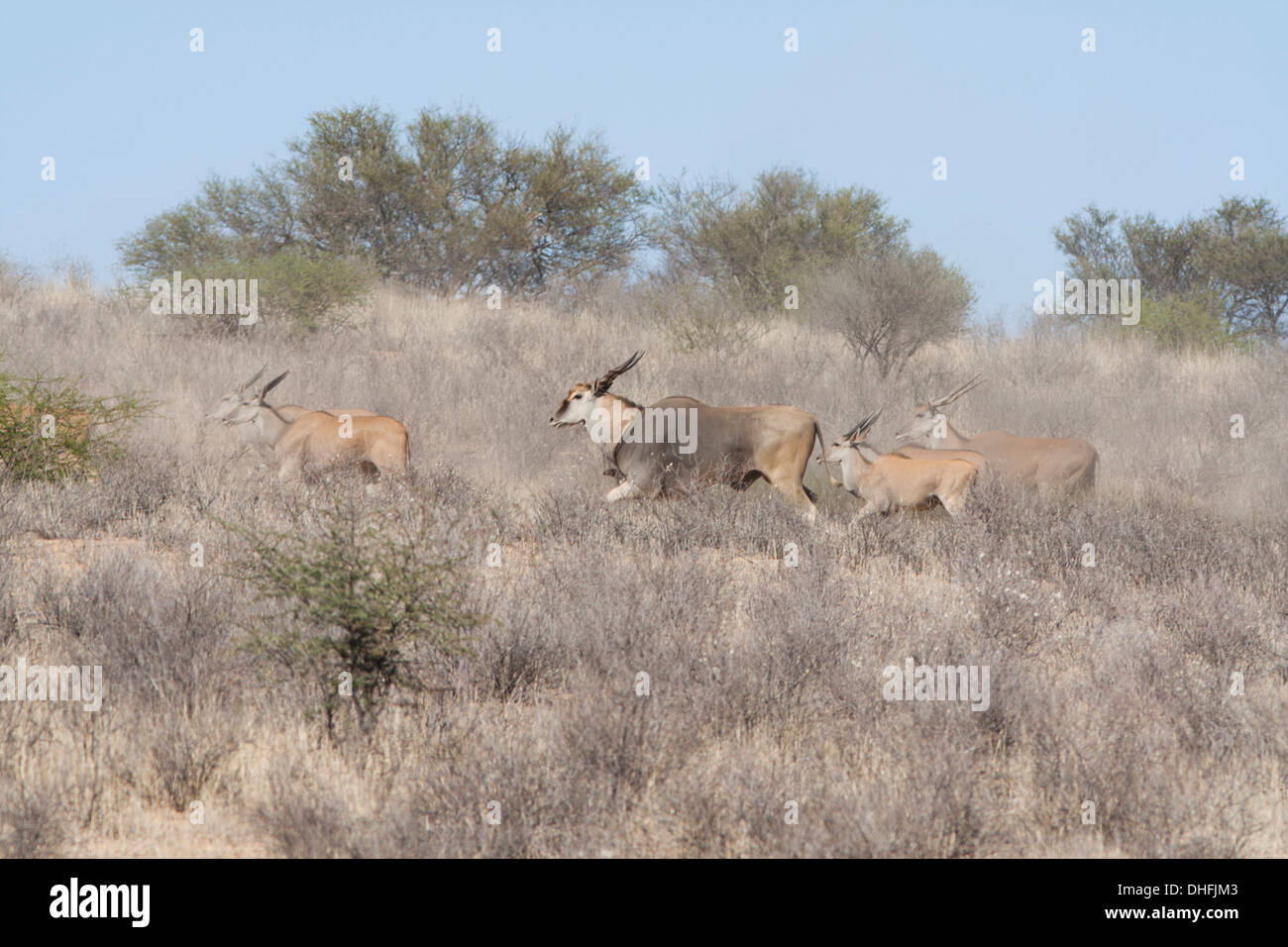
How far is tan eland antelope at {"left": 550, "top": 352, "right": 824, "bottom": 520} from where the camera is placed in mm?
10547

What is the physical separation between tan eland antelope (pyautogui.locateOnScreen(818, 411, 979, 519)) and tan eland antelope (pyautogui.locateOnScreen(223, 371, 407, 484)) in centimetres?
359

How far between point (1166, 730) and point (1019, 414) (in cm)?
1180

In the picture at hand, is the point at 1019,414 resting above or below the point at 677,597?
above

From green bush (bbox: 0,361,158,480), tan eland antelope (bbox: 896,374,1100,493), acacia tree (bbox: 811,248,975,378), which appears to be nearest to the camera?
green bush (bbox: 0,361,158,480)

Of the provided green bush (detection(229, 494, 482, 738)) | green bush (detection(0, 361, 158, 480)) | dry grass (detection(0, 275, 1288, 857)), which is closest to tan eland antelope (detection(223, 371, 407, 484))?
dry grass (detection(0, 275, 1288, 857))

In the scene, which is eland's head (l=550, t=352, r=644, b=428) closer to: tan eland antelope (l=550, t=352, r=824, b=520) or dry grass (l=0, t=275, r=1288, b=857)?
tan eland antelope (l=550, t=352, r=824, b=520)

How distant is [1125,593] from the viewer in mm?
7926

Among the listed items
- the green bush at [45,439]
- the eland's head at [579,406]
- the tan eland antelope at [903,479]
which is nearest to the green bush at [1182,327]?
the tan eland antelope at [903,479]

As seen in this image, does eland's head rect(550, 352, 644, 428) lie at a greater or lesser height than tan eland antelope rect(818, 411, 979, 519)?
greater

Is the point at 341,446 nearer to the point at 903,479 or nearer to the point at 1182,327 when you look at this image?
the point at 903,479

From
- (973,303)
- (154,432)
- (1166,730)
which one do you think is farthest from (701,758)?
(973,303)

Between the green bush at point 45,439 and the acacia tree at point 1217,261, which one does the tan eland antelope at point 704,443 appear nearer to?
the green bush at point 45,439

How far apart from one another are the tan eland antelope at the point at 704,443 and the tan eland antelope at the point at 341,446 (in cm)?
135

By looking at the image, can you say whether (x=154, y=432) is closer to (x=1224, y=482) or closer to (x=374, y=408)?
(x=374, y=408)
